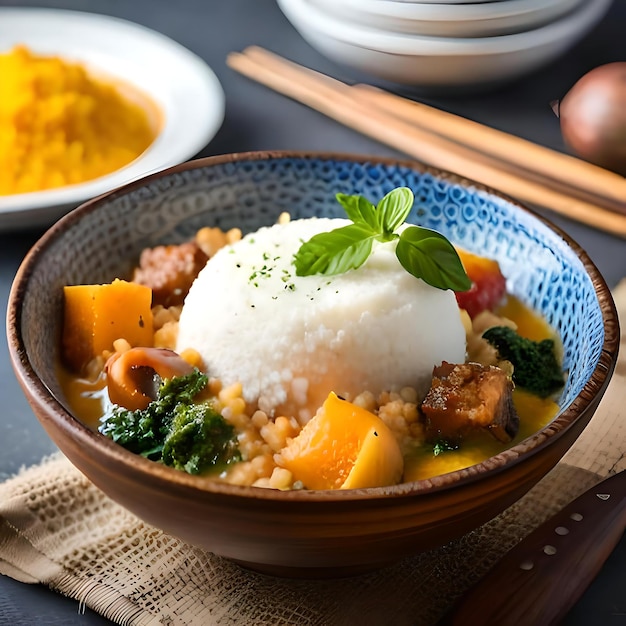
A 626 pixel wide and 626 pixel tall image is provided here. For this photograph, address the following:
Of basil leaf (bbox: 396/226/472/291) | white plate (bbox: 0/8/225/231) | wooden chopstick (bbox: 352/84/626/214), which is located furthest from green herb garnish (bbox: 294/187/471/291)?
white plate (bbox: 0/8/225/231)

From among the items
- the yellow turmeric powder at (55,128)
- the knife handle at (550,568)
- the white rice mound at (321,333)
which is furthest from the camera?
the yellow turmeric powder at (55,128)

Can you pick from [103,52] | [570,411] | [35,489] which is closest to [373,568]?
[570,411]

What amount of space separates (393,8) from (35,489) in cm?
189

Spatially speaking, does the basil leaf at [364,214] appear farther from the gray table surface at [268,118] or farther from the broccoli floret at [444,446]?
the gray table surface at [268,118]

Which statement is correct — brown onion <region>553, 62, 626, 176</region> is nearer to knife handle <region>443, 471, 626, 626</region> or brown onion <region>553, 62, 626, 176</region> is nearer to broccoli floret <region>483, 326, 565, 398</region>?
broccoli floret <region>483, 326, 565, 398</region>

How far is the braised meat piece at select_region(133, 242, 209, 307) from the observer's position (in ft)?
6.07

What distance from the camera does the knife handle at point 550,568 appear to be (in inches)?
51.7

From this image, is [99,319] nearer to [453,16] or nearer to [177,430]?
[177,430]

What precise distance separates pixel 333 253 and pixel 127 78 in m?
1.86

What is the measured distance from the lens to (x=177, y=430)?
1.44 metres

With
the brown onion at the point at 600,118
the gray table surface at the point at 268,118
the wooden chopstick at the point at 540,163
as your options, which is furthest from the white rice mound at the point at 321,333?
the brown onion at the point at 600,118

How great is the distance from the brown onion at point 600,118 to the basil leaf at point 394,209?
4.20 feet

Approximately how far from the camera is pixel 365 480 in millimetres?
1324

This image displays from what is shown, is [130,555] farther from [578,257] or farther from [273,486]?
[578,257]
